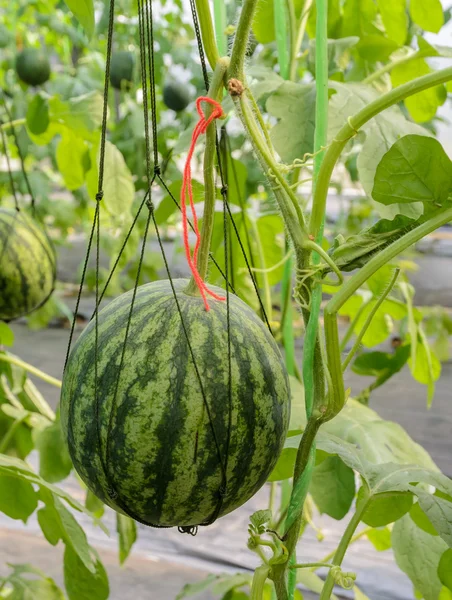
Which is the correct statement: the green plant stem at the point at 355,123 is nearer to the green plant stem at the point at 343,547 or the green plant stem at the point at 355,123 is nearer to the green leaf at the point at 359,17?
the green plant stem at the point at 343,547

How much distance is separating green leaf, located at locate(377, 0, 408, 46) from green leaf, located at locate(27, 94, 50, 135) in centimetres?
74

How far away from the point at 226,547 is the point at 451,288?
422cm

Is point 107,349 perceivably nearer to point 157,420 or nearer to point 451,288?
point 157,420

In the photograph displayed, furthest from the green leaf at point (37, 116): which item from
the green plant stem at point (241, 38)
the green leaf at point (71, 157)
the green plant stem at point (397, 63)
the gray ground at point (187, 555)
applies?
the gray ground at point (187, 555)

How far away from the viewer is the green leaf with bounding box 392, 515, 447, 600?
3.85ft

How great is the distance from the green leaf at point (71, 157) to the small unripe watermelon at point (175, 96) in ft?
7.88

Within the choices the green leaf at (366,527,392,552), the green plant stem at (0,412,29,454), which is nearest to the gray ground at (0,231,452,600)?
the green leaf at (366,527,392,552)

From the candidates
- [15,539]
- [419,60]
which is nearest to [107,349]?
[419,60]

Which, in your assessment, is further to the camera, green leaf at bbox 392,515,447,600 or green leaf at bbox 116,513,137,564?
green leaf at bbox 116,513,137,564

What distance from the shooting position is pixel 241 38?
0.71 m

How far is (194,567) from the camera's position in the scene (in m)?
2.82

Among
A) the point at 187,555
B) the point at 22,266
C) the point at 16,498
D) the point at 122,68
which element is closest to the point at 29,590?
the point at 16,498

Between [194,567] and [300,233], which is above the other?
[300,233]

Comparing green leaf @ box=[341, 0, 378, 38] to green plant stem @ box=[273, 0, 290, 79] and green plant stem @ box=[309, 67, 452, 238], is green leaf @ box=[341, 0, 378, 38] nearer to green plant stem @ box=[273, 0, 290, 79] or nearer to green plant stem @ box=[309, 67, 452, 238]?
green plant stem @ box=[273, 0, 290, 79]
